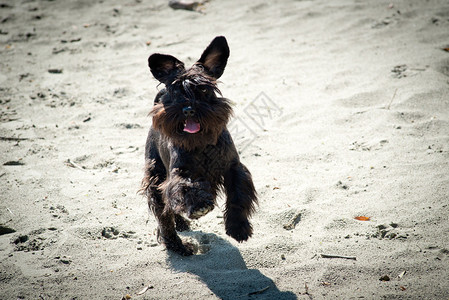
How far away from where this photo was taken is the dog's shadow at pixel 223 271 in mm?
3217

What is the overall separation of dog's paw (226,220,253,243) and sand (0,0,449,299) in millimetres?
325

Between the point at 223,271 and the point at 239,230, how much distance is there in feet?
1.35

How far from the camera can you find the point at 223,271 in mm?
3551

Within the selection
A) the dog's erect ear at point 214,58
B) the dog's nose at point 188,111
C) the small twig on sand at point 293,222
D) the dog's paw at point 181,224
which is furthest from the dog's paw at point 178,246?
the dog's erect ear at point 214,58

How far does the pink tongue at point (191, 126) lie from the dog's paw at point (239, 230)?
2.77ft

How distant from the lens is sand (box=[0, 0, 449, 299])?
3.41m

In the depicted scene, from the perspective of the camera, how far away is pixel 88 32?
30.0 ft

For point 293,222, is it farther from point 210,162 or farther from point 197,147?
point 197,147

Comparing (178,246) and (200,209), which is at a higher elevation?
(200,209)

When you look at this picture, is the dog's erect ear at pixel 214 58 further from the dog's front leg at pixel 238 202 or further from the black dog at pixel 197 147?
the dog's front leg at pixel 238 202

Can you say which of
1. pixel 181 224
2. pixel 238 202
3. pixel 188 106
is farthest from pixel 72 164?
pixel 238 202

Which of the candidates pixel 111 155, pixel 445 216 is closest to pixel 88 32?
pixel 111 155

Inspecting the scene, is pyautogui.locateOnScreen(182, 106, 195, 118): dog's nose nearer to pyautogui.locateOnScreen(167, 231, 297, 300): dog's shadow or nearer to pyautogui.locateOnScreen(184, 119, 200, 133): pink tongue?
pyautogui.locateOnScreen(184, 119, 200, 133): pink tongue

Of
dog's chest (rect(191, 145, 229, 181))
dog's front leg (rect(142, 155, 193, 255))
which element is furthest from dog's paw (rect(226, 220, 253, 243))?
dog's front leg (rect(142, 155, 193, 255))
